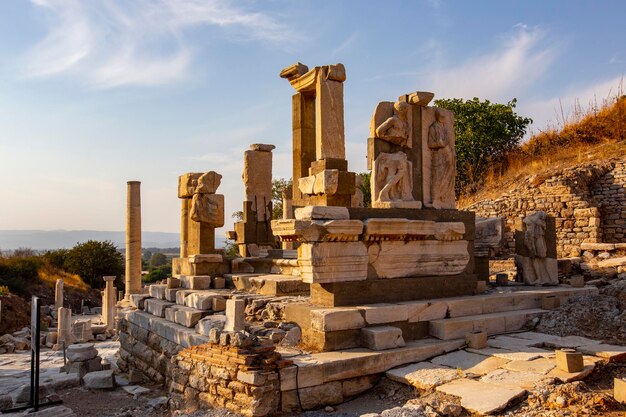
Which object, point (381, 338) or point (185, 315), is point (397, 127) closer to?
point (381, 338)

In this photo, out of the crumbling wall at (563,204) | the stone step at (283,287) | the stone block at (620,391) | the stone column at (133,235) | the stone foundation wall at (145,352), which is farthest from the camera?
the stone column at (133,235)

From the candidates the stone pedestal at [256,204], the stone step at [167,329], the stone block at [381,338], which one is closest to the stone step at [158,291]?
the stone step at [167,329]

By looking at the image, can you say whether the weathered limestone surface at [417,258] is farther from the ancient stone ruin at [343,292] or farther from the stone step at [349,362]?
the stone step at [349,362]

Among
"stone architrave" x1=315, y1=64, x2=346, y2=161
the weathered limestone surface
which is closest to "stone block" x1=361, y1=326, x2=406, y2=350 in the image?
the weathered limestone surface

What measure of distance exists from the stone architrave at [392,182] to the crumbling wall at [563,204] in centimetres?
874

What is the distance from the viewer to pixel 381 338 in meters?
5.75

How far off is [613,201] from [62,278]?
27.0m

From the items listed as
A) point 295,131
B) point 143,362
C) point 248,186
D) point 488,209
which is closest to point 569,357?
point 143,362

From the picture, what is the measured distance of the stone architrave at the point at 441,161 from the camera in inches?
310

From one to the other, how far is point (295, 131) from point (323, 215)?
5.72 meters

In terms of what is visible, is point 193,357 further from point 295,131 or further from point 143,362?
point 295,131

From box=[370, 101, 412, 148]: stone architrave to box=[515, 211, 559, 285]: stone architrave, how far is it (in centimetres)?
364

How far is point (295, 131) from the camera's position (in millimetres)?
11672

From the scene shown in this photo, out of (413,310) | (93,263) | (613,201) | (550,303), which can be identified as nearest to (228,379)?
(413,310)
